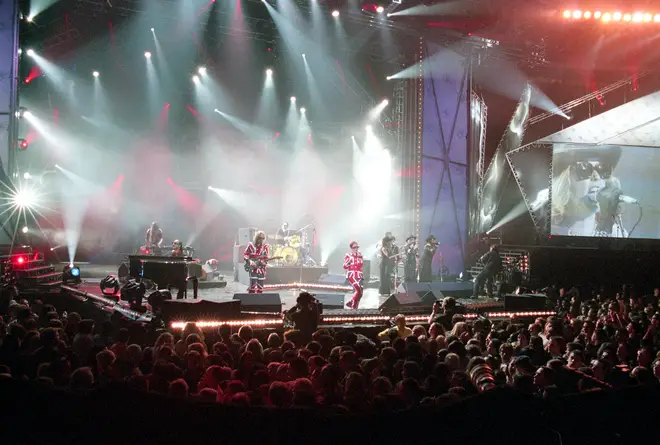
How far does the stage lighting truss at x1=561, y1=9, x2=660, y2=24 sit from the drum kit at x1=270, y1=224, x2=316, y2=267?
11.2 m

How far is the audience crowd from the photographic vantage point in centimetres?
358

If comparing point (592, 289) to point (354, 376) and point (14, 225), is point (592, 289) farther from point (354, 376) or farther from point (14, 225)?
point (14, 225)

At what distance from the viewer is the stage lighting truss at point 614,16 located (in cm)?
1236

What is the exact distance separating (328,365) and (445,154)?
44.7ft

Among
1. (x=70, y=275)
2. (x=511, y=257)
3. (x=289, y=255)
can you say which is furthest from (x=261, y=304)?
(x=511, y=257)

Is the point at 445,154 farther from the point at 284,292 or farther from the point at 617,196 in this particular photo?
the point at 284,292

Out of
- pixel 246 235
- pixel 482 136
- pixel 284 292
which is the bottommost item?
pixel 284 292

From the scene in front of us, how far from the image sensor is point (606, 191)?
595 inches

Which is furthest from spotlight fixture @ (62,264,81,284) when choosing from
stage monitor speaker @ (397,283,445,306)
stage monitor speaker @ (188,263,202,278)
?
stage monitor speaker @ (397,283,445,306)

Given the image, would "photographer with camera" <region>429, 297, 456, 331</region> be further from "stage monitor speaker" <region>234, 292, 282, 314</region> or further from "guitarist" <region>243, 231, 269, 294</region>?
"guitarist" <region>243, 231, 269, 294</region>

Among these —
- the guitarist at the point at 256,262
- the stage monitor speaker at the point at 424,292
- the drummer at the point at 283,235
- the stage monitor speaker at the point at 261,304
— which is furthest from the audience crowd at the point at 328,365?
the drummer at the point at 283,235

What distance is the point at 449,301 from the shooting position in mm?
7777

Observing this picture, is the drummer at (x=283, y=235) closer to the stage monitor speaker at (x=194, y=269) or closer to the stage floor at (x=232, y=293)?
the stage floor at (x=232, y=293)

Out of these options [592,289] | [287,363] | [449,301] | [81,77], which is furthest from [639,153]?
[81,77]
